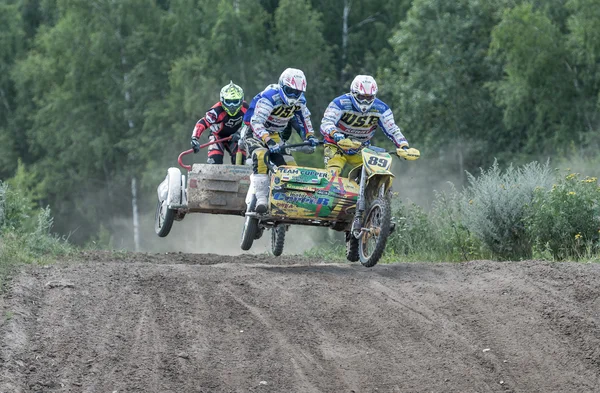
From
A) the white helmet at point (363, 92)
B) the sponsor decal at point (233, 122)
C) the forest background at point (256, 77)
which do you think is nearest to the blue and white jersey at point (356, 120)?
the white helmet at point (363, 92)

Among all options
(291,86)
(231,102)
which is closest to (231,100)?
(231,102)

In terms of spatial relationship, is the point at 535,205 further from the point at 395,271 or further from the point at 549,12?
the point at 549,12

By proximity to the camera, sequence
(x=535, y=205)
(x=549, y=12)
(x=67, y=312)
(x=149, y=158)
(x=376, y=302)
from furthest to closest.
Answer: (x=149, y=158)
(x=549, y=12)
(x=535, y=205)
(x=376, y=302)
(x=67, y=312)

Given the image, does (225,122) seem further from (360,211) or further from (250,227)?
(360,211)

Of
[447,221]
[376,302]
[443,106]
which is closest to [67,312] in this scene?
[376,302]

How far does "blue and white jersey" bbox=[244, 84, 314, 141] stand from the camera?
44.6ft

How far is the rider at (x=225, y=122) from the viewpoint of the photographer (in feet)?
51.2

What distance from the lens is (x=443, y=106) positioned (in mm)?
42219

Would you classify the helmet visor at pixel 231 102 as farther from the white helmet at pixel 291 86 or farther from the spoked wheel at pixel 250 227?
the spoked wheel at pixel 250 227

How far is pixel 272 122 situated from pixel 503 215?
3350mm

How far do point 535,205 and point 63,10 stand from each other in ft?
131

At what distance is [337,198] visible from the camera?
12930mm

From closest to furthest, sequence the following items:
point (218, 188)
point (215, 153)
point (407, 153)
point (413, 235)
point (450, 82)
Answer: point (407, 153)
point (218, 188)
point (215, 153)
point (413, 235)
point (450, 82)

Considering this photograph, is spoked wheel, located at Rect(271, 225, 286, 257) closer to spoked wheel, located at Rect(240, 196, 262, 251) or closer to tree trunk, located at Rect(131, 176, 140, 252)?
spoked wheel, located at Rect(240, 196, 262, 251)
